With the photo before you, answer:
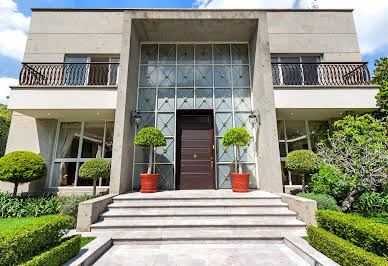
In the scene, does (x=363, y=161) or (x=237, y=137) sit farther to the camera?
(x=237, y=137)

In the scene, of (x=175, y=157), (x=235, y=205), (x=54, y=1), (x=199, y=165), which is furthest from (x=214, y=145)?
(x=54, y=1)

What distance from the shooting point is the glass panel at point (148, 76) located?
651 cm

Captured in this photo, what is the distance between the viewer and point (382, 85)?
18.5ft

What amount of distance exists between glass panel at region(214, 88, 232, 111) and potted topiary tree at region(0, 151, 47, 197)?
582 centimetres

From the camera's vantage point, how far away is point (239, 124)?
6.22 m

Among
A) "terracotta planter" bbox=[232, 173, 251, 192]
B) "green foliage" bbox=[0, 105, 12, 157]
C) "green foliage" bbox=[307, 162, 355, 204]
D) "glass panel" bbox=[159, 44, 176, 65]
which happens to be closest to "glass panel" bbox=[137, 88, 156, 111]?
"glass panel" bbox=[159, 44, 176, 65]

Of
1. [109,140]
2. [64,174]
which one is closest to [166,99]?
[109,140]

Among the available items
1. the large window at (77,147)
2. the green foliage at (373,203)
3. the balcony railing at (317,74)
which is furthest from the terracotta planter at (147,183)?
the green foliage at (373,203)

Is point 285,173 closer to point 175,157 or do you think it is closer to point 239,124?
point 239,124

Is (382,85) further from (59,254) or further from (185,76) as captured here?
(59,254)

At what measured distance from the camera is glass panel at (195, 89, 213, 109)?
→ 6340mm

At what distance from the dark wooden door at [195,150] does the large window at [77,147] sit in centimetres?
262

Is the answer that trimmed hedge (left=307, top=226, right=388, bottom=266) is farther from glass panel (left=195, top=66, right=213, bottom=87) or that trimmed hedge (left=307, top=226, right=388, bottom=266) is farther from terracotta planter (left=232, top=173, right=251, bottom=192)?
glass panel (left=195, top=66, right=213, bottom=87)

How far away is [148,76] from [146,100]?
916 mm
